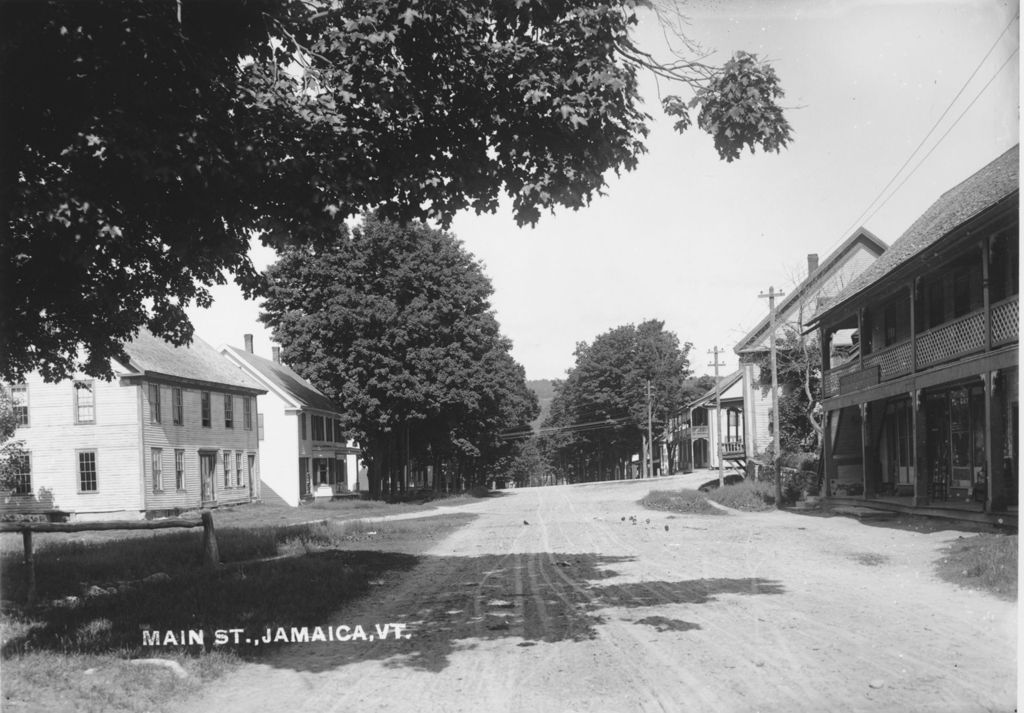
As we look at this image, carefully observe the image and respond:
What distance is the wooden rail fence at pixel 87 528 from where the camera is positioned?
10.1 m

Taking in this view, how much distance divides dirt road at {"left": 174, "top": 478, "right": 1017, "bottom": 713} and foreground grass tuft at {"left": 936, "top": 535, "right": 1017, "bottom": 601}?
26cm

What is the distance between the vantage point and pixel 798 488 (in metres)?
33.1

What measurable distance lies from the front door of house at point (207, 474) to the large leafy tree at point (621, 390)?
54.1 meters

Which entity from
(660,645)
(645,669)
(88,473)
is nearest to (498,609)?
(660,645)

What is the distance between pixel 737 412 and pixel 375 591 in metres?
58.7

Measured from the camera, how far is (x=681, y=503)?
107 feet

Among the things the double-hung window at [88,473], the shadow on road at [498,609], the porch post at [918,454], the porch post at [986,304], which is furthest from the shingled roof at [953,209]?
the double-hung window at [88,473]

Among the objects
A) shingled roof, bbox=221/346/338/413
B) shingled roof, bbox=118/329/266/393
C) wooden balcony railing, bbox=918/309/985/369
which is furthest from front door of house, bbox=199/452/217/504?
wooden balcony railing, bbox=918/309/985/369

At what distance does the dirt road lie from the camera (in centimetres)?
602

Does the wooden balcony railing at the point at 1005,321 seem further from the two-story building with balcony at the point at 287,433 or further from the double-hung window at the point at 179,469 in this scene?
the two-story building with balcony at the point at 287,433

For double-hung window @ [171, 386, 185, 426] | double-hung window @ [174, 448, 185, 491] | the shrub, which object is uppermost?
double-hung window @ [171, 386, 185, 426]

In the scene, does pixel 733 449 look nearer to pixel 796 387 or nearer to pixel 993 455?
pixel 796 387

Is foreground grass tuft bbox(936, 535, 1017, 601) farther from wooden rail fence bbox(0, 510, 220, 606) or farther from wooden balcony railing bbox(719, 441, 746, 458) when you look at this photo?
wooden balcony railing bbox(719, 441, 746, 458)

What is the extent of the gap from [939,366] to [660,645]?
52.3 ft
